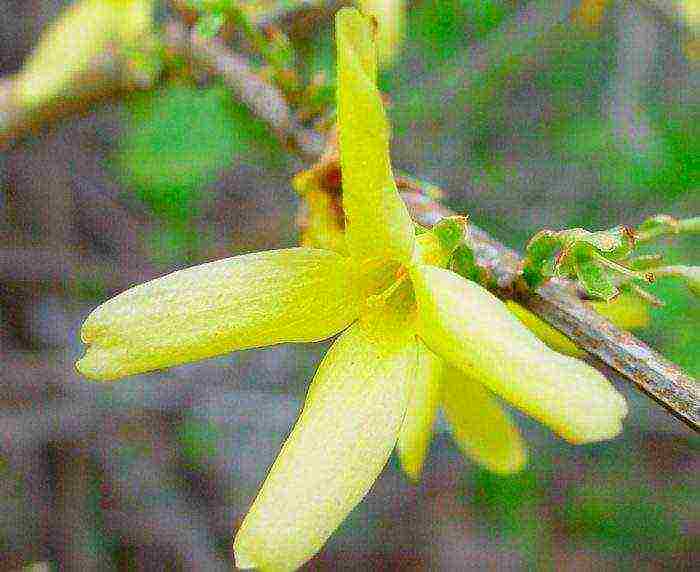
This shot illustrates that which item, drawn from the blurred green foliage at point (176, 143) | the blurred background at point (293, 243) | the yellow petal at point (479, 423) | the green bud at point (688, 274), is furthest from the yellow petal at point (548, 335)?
the blurred green foliage at point (176, 143)

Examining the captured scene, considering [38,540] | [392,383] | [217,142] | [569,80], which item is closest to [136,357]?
[392,383]

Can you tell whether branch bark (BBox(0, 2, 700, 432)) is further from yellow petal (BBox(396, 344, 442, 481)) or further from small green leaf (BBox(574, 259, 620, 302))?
yellow petal (BBox(396, 344, 442, 481))

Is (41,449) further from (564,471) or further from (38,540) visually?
(564,471)

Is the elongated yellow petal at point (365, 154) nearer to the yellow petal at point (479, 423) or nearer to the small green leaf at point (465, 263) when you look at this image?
the small green leaf at point (465, 263)

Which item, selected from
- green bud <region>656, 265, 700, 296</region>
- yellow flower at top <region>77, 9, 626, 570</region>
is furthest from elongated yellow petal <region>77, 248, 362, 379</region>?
green bud <region>656, 265, 700, 296</region>

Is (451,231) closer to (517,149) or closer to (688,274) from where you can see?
(688,274)
